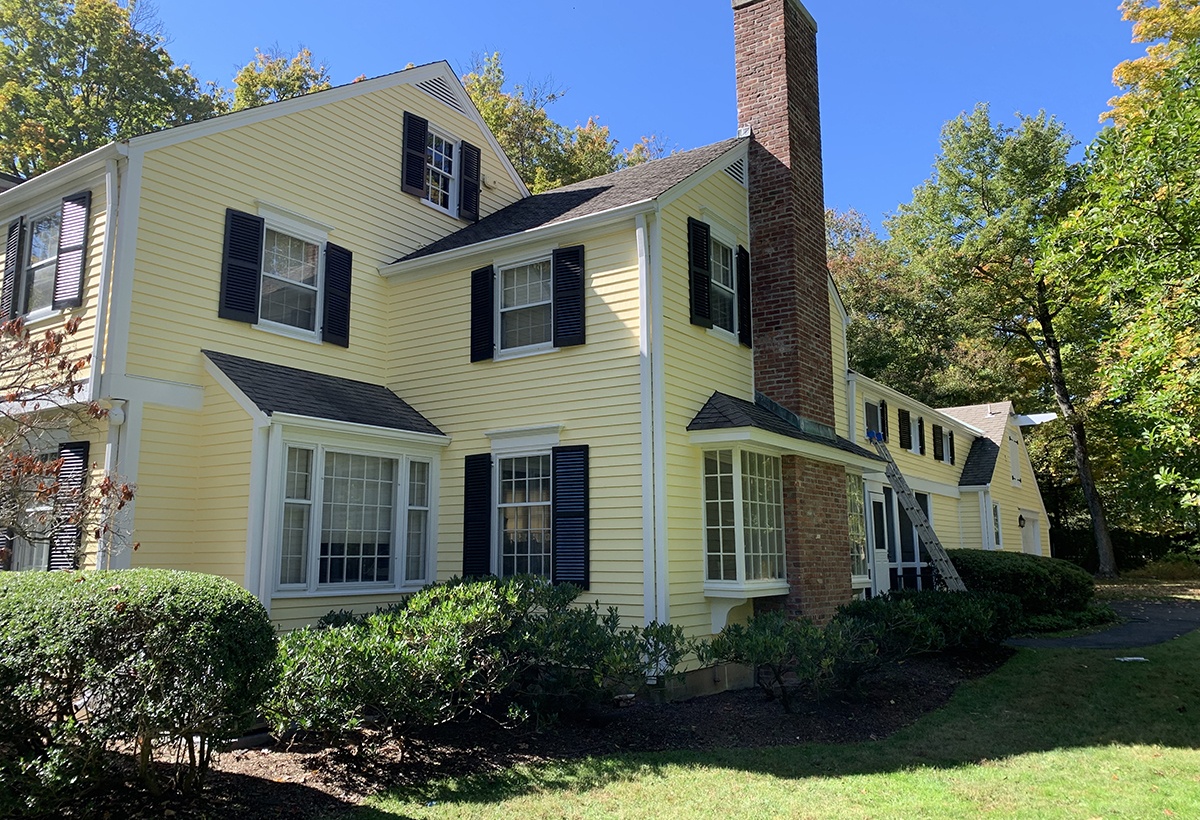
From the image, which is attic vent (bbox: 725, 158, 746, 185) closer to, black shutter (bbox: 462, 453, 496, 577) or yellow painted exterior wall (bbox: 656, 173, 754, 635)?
yellow painted exterior wall (bbox: 656, 173, 754, 635)

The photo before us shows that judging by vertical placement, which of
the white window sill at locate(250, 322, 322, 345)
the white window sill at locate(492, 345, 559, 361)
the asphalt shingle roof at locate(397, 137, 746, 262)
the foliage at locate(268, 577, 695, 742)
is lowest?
the foliage at locate(268, 577, 695, 742)

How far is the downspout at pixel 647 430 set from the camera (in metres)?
9.44

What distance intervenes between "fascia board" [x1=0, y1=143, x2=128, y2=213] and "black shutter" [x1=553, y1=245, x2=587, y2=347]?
5.16 meters

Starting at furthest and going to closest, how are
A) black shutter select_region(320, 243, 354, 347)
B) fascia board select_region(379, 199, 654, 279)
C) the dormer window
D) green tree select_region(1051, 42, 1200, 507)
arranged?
1. the dormer window
2. black shutter select_region(320, 243, 354, 347)
3. fascia board select_region(379, 199, 654, 279)
4. green tree select_region(1051, 42, 1200, 507)

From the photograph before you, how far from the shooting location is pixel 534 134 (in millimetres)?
28156

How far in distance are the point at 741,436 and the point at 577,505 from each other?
6.91 feet

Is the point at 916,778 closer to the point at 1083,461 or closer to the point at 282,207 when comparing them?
the point at 282,207

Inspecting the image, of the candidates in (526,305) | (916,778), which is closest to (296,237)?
(526,305)

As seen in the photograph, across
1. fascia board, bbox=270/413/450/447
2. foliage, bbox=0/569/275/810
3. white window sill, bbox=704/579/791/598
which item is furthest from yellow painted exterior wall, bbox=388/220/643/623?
foliage, bbox=0/569/275/810

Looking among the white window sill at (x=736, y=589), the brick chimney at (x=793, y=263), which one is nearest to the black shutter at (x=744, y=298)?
the brick chimney at (x=793, y=263)

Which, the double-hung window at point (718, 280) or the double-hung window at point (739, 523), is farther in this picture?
the double-hung window at point (718, 280)

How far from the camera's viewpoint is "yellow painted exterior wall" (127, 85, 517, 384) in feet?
32.0

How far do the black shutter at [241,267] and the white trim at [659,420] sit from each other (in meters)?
5.00

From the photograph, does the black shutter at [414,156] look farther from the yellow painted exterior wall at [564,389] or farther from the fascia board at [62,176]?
the fascia board at [62,176]
